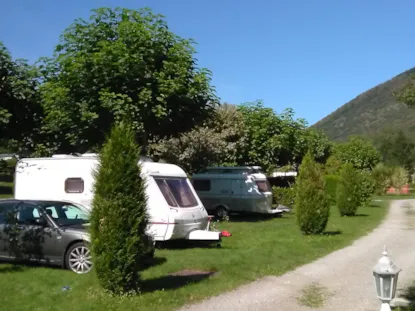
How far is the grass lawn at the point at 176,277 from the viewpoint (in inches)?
293

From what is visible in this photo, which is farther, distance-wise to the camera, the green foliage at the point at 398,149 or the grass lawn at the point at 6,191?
the green foliage at the point at 398,149

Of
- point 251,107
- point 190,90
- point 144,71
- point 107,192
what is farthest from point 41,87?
point 251,107

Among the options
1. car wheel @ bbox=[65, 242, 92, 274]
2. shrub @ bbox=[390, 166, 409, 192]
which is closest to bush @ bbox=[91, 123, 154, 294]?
car wheel @ bbox=[65, 242, 92, 274]

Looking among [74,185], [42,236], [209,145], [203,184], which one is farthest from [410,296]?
[209,145]

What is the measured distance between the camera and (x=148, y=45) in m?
16.6

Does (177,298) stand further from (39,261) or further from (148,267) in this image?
(39,261)

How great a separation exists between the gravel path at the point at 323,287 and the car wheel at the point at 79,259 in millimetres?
2919

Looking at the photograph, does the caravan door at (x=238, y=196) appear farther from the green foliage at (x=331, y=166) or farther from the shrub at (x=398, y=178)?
the shrub at (x=398, y=178)

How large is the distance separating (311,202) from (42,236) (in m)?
8.49

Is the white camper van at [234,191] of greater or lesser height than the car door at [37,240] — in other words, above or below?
above

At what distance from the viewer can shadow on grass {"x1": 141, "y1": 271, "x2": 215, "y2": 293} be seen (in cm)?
831

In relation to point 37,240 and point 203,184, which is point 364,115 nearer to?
point 203,184

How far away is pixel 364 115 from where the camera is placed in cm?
12575

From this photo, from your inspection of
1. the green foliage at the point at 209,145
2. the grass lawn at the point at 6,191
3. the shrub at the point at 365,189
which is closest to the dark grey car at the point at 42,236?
the green foliage at the point at 209,145
